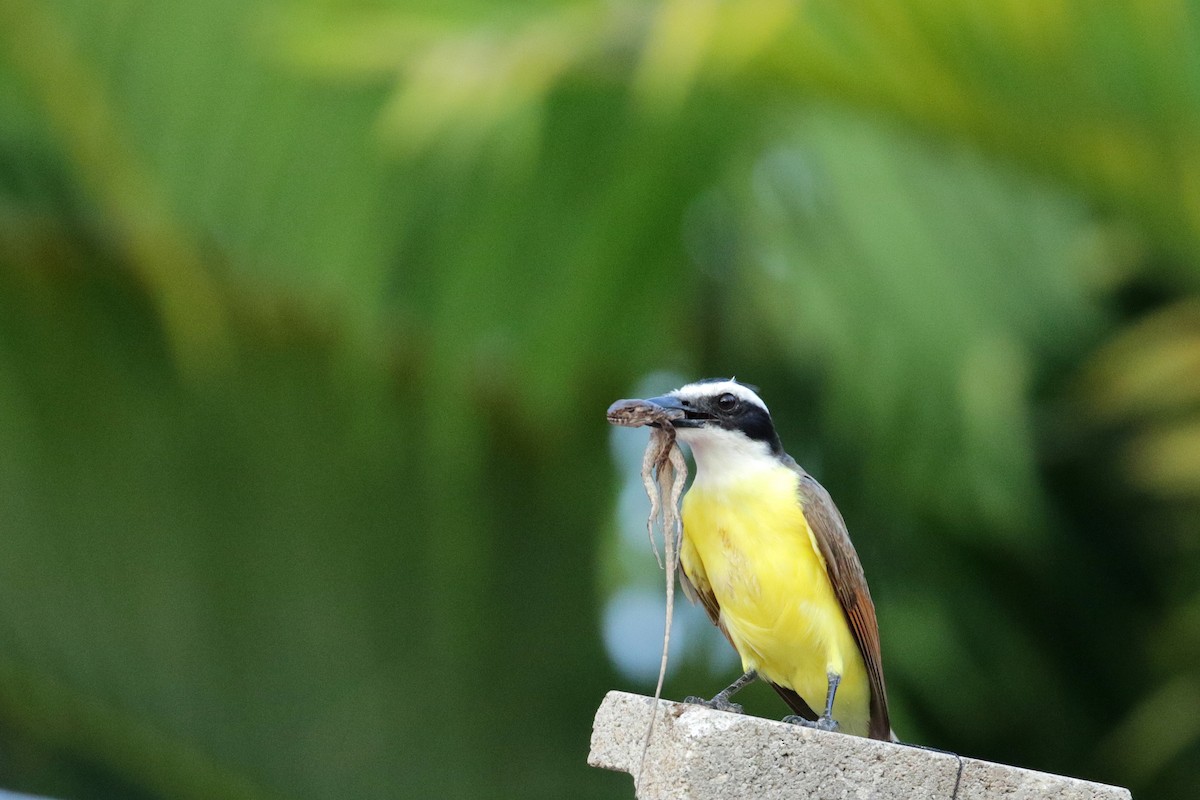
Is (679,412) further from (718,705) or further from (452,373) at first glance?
(452,373)

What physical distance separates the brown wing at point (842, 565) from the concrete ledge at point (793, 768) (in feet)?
1.98

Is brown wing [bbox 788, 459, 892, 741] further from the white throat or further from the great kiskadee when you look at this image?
the white throat

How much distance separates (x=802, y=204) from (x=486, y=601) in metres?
2.43

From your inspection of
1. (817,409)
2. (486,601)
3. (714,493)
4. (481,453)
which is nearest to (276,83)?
(481,453)

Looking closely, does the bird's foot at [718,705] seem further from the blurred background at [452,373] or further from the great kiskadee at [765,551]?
the blurred background at [452,373]

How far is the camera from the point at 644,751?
2.39m

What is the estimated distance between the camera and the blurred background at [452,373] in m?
6.37

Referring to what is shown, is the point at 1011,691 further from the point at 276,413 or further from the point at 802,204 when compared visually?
the point at 276,413

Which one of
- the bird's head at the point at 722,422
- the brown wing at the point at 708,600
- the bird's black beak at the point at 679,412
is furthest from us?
the brown wing at the point at 708,600

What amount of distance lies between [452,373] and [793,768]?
4700 millimetres

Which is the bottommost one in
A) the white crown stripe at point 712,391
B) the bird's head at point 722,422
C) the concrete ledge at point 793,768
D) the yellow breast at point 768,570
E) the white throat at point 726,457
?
the concrete ledge at point 793,768

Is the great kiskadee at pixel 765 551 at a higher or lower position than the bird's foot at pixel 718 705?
higher

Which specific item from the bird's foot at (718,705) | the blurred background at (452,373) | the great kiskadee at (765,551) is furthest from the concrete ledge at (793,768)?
the blurred background at (452,373)

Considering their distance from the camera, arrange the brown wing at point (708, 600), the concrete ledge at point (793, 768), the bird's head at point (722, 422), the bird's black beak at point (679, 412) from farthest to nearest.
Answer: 1. the brown wing at point (708, 600)
2. the bird's head at point (722, 422)
3. the bird's black beak at point (679, 412)
4. the concrete ledge at point (793, 768)
